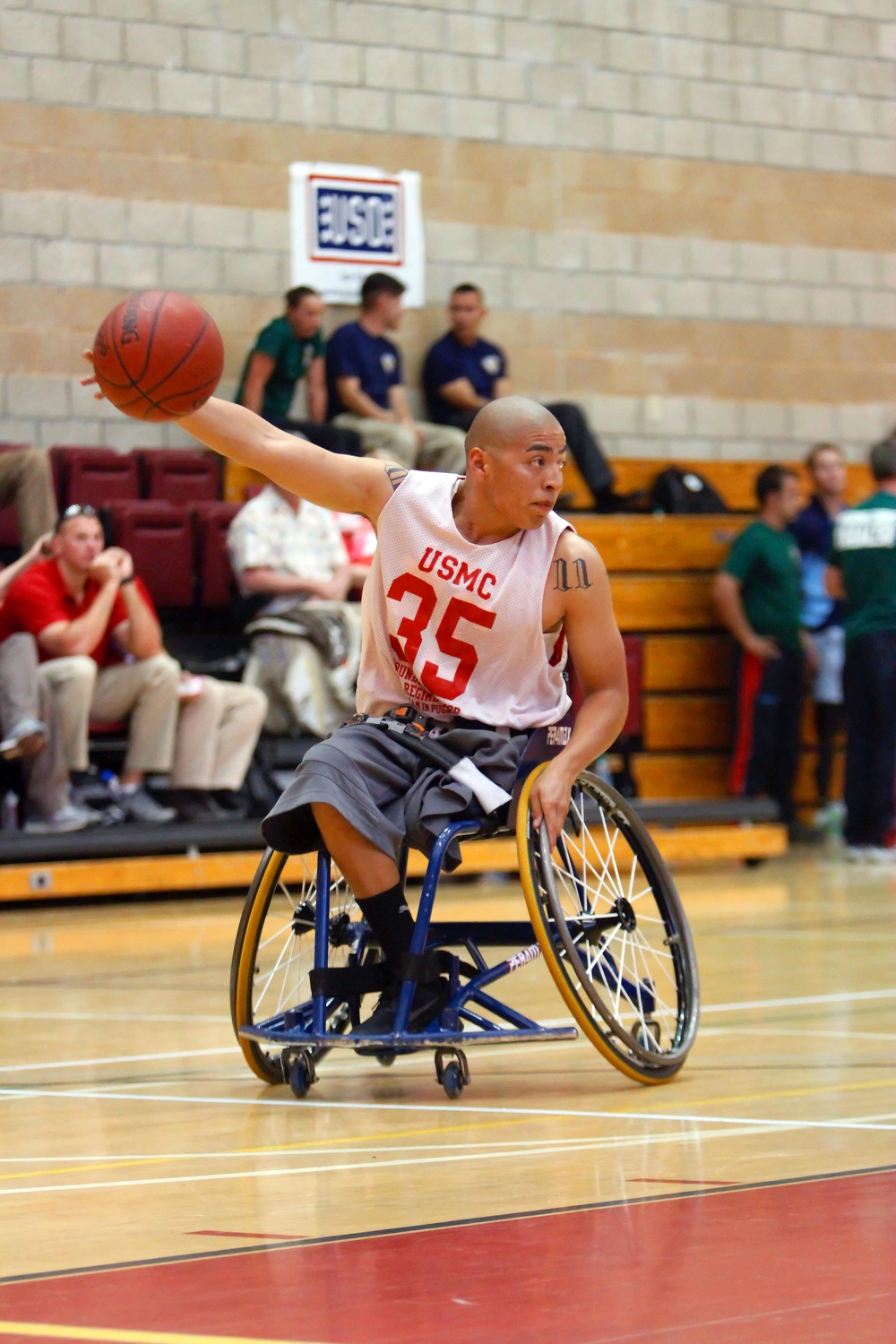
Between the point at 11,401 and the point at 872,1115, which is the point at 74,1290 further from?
the point at 11,401

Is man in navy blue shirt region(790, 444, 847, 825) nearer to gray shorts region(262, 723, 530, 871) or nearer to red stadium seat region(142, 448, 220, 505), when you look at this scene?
red stadium seat region(142, 448, 220, 505)

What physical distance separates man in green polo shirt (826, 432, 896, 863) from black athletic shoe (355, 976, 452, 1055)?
5.30 m

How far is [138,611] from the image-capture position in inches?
311

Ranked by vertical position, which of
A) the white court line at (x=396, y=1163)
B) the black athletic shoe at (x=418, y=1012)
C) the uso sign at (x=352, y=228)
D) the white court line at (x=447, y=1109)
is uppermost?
the uso sign at (x=352, y=228)

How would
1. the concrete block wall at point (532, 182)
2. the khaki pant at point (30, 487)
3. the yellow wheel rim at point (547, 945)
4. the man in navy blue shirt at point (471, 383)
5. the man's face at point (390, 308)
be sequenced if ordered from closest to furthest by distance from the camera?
1. the yellow wheel rim at point (547, 945)
2. the khaki pant at point (30, 487)
3. the concrete block wall at point (532, 182)
4. the man's face at point (390, 308)
5. the man in navy blue shirt at point (471, 383)

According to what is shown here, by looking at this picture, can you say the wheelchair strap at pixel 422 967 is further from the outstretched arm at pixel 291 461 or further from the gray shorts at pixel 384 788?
the outstretched arm at pixel 291 461

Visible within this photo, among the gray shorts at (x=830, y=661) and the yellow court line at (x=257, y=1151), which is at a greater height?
the yellow court line at (x=257, y=1151)

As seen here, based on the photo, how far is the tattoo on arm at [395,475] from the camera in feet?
13.0

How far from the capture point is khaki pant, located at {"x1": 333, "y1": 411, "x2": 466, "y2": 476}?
396 inches

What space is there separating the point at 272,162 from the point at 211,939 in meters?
5.63

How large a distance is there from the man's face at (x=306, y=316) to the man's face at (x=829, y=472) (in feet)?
9.34

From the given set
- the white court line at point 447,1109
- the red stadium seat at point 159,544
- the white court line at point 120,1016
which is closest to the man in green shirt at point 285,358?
the red stadium seat at point 159,544

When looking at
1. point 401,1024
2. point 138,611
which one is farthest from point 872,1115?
point 138,611

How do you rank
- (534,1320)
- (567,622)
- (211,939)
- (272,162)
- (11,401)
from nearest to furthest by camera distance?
(534,1320) < (567,622) < (211,939) < (11,401) < (272,162)
